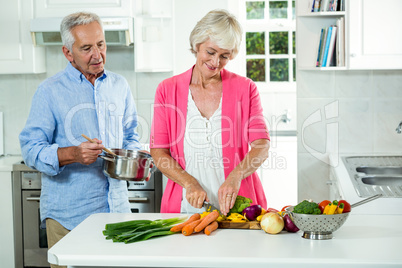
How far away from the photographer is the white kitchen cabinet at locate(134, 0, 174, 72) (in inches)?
157

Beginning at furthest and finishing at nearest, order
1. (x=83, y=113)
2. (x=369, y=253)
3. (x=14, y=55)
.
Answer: (x=14, y=55), (x=83, y=113), (x=369, y=253)

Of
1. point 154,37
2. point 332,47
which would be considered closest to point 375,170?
point 332,47

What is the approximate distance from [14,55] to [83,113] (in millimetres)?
1559

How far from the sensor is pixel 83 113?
8.64 ft

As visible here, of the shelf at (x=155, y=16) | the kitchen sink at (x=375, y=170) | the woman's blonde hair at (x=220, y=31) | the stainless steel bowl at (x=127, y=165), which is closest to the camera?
the woman's blonde hair at (x=220, y=31)

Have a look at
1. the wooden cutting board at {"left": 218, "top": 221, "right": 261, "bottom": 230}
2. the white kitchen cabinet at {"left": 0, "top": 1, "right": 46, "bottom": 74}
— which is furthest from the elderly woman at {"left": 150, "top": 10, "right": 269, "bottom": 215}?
the white kitchen cabinet at {"left": 0, "top": 1, "right": 46, "bottom": 74}

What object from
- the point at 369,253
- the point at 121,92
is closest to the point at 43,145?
the point at 121,92

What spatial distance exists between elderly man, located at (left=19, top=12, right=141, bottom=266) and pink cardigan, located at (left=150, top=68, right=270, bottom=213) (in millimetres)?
313

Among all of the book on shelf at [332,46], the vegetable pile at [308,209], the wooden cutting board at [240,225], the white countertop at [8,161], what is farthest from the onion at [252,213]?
the white countertop at [8,161]

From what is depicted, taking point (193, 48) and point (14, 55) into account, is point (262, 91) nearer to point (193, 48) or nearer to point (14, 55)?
point (14, 55)

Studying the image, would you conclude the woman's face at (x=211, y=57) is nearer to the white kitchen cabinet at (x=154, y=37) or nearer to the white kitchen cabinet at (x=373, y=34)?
the white kitchen cabinet at (x=373, y=34)

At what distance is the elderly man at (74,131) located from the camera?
2.57 meters

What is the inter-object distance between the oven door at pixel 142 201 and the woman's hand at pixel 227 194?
1571 millimetres

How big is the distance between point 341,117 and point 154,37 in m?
1.44
